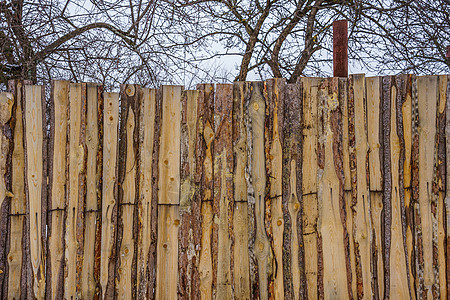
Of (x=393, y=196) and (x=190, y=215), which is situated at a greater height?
(x=393, y=196)

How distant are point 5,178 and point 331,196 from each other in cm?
241

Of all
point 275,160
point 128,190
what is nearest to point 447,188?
point 275,160

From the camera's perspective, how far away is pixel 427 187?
105 inches

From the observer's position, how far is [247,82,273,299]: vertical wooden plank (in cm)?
264

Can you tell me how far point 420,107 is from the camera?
269cm

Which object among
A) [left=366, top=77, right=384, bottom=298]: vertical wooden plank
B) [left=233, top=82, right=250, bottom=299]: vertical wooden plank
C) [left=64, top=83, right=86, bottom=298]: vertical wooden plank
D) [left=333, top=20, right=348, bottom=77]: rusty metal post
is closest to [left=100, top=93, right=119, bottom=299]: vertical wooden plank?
[left=64, top=83, right=86, bottom=298]: vertical wooden plank

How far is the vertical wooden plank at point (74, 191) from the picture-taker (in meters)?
2.62

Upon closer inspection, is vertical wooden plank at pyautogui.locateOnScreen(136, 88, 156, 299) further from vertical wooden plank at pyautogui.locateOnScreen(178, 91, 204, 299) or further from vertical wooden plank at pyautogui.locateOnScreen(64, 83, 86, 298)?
vertical wooden plank at pyautogui.locateOnScreen(64, 83, 86, 298)

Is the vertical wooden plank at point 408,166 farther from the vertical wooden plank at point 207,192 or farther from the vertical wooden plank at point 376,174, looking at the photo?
the vertical wooden plank at point 207,192

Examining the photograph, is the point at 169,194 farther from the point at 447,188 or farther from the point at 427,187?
the point at 447,188

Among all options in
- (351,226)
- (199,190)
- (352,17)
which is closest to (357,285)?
(351,226)

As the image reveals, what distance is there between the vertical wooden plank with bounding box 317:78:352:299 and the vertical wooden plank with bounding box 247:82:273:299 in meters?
0.41

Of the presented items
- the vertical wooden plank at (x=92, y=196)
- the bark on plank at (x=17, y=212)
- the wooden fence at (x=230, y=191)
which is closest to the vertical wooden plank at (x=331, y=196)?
the wooden fence at (x=230, y=191)

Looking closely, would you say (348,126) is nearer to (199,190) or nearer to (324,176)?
(324,176)
